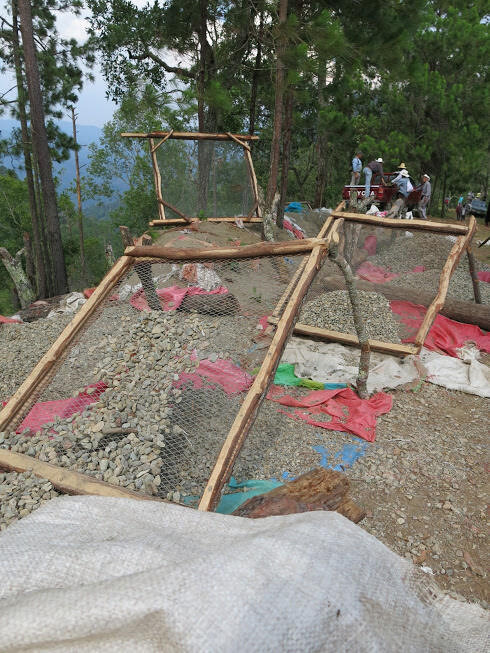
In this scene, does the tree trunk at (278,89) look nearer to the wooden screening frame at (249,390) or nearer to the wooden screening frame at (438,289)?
the wooden screening frame at (438,289)

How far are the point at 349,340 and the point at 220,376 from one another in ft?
6.60

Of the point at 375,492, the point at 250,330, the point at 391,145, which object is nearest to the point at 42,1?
the point at 391,145

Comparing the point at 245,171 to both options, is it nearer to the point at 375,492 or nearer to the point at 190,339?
the point at 190,339

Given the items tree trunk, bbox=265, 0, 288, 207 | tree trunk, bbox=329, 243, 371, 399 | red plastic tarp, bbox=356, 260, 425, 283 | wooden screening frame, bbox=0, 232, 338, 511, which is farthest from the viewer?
tree trunk, bbox=265, 0, 288, 207

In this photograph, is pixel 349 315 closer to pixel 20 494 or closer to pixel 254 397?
pixel 254 397

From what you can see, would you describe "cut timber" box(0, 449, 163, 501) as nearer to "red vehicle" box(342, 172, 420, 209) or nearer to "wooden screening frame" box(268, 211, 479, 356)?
"wooden screening frame" box(268, 211, 479, 356)

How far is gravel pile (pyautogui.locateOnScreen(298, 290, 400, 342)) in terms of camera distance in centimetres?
475

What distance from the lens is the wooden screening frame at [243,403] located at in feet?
6.27

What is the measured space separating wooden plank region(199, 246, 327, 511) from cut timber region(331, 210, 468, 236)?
2.26 metres

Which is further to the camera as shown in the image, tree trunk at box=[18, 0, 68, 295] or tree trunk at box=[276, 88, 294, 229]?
tree trunk at box=[276, 88, 294, 229]

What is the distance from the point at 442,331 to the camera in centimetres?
515

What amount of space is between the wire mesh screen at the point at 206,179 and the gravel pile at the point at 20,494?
7354 mm

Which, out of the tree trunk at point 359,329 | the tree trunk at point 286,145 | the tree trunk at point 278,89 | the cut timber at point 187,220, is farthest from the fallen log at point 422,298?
the tree trunk at point 286,145

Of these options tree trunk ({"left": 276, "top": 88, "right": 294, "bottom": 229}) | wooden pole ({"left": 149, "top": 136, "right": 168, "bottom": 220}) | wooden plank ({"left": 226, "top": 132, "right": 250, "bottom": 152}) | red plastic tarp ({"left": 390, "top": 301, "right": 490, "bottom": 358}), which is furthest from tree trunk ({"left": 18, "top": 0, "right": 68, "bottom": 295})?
red plastic tarp ({"left": 390, "top": 301, "right": 490, "bottom": 358})
